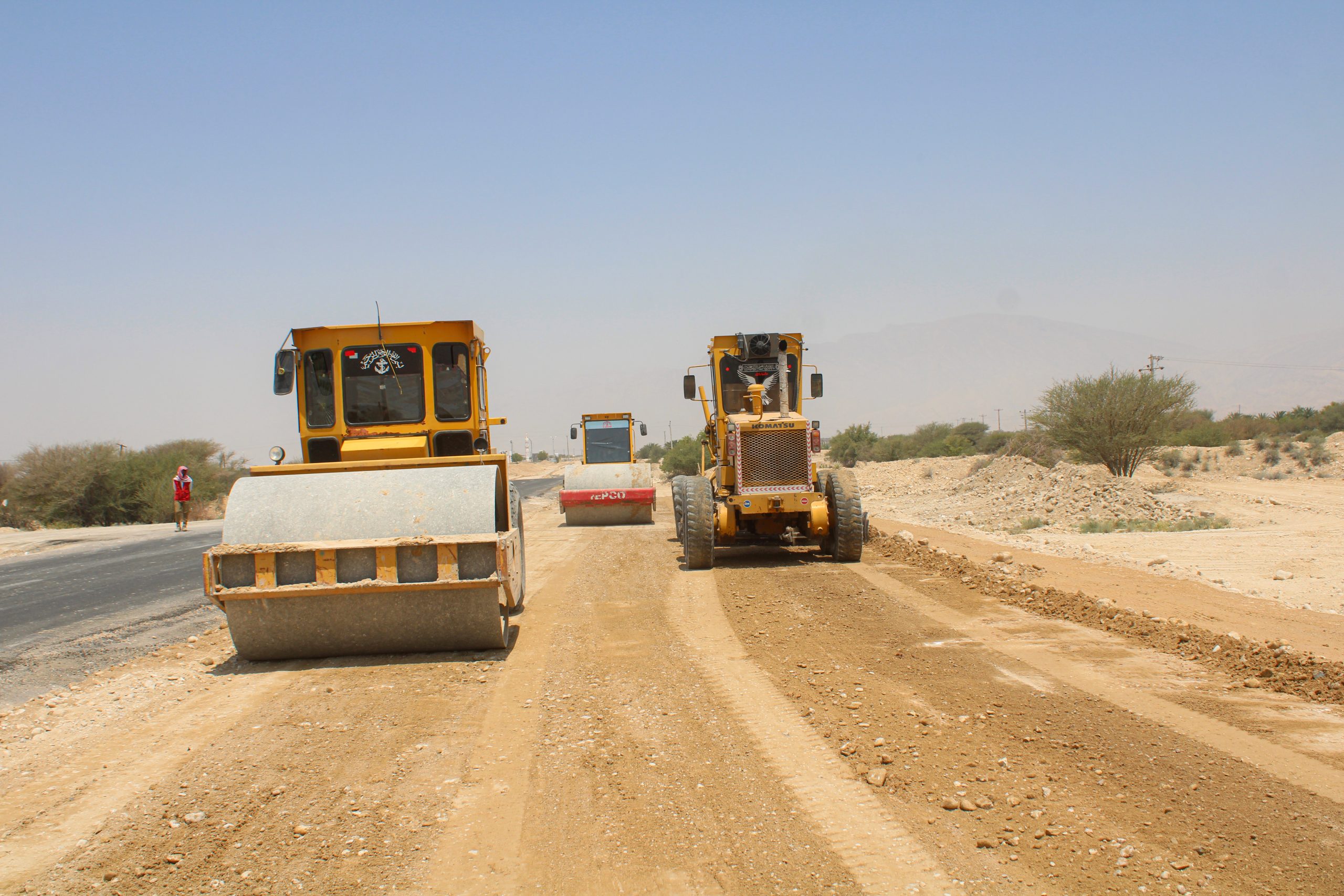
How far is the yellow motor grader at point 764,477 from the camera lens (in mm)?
11984

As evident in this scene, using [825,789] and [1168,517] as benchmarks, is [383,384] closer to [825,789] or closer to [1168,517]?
[825,789]

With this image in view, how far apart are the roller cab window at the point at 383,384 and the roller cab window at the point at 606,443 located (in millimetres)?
14354

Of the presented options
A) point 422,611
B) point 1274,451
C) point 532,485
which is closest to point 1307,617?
point 422,611

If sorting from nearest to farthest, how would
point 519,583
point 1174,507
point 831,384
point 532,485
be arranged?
point 519,583, point 1174,507, point 532,485, point 831,384

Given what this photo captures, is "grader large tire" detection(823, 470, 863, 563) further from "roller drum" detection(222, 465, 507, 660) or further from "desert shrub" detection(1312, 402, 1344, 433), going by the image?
"desert shrub" detection(1312, 402, 1344, 433)

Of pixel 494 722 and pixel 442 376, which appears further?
pixel 442 376

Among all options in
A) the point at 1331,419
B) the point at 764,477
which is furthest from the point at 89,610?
the point at 1331,419

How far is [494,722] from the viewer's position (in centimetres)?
525

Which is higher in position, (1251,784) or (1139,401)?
(1139,401)

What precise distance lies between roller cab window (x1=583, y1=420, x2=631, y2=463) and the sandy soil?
23.9 ft

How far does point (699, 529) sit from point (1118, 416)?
20.0 metres

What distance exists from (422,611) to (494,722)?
1.55 meters

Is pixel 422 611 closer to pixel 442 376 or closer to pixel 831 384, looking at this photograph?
pixel 442 376

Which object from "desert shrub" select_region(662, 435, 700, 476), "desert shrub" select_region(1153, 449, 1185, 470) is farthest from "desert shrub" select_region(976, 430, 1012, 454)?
"desert shrub" select_region(662, 435, 700, 476)
